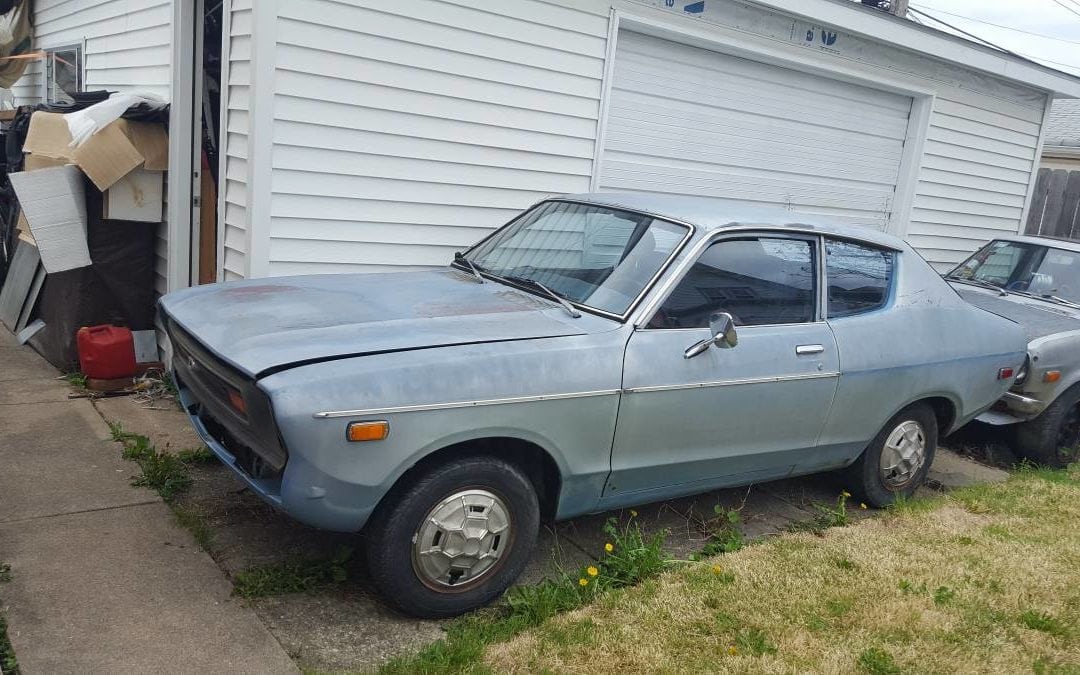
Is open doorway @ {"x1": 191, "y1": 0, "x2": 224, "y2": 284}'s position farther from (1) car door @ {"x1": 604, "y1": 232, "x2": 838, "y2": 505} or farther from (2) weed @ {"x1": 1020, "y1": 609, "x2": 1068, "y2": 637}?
(2) weed @ {"x1": 1020, "y1": 609, "x2": 1068, "y2": 637}

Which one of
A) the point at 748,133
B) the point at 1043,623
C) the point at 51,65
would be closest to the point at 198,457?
the point at 1043,623

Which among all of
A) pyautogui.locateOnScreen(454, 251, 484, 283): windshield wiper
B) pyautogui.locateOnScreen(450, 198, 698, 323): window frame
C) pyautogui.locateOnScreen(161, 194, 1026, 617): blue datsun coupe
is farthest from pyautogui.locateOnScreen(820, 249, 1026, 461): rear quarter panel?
pyautogui.locateOnScreen(454, 251, 484, 283): windshield wiper

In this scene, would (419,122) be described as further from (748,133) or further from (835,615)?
(835,615)

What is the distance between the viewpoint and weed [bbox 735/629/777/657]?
11.5ft

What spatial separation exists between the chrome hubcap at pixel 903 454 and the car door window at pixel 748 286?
111 cm

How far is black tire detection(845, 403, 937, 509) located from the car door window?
3.38 feet

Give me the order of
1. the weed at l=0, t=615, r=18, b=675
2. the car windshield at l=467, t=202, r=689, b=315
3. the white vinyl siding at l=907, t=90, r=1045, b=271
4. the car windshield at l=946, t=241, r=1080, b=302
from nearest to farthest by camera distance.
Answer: the weed at l=0, t=615, r=18, b=675 < the car windshield at l=467, t=202, r=689, b=315 < the car windshield at l=946, t=241, r=1080, b=302 < the white vinyl siding at l=907, t=90, r=1045, b=271

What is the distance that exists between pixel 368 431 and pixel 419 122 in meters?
3.40

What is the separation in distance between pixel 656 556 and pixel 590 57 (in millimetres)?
4172

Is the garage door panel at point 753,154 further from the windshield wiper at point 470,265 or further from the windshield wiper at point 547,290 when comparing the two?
the windshield wiper at point 547,290

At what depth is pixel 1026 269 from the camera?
7520mm

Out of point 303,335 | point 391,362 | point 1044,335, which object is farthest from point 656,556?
point 1044,335

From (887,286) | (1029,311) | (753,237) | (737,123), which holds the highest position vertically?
(737,123)

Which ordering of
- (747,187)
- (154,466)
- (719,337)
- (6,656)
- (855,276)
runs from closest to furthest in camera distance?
1. (6,656)
2. (719,337)
3. (154,466)
4. (855,276)
5. (747,187)
